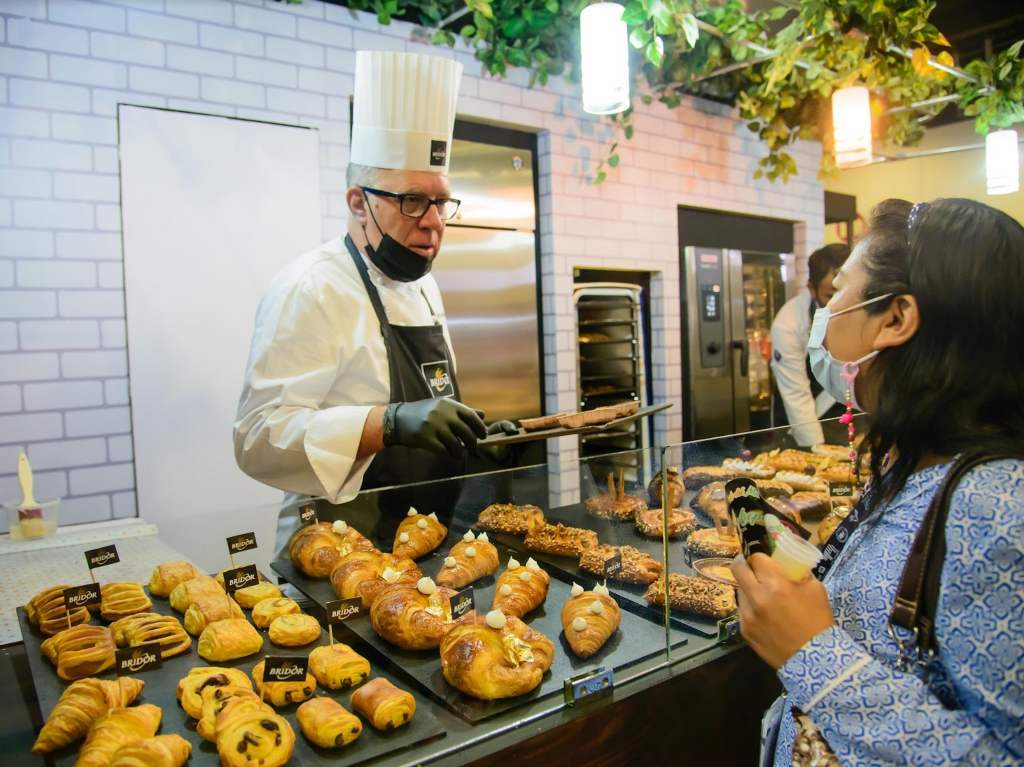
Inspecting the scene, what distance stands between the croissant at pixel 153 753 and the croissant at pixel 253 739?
56mm

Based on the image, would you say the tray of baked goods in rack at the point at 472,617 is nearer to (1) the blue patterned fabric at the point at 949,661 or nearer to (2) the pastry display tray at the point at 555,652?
(2) the pastry display tray at the point at 555,652

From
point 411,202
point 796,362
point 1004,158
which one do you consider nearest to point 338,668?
point 411,202

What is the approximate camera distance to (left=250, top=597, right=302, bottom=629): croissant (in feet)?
5.20

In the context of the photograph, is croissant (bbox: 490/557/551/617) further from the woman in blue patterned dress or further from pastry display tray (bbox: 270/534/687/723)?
the woman in blue patterned dress

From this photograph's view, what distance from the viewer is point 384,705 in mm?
1178

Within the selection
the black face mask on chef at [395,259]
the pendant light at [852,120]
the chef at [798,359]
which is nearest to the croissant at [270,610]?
the black face mask on chef at [395,259]

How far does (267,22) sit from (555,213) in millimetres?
1926

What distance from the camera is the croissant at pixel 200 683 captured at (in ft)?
4.01

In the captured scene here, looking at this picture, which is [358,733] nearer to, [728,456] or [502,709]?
[502,709]

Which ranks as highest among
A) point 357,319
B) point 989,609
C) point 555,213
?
point 555,213

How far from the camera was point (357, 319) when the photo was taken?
2.39m

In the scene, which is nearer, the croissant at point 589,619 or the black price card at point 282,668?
the black price card at point 282,668

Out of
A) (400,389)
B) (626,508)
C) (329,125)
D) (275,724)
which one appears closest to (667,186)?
Result: (329,125)

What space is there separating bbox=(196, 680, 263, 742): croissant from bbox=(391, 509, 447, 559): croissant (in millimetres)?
674
